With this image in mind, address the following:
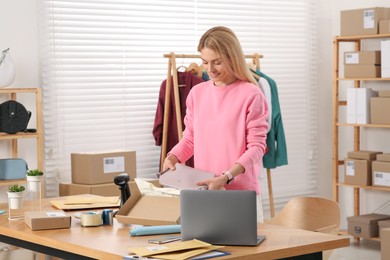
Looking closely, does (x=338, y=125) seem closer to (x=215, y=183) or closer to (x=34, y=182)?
(x=215, y=183)

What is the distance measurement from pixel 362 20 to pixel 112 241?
13.7ft

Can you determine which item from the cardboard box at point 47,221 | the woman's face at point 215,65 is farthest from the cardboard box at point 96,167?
the cardboard box at point 47,221

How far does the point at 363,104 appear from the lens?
659 centimetres

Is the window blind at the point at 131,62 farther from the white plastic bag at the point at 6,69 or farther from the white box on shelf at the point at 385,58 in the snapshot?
the white box on shelf at the point at 385,58

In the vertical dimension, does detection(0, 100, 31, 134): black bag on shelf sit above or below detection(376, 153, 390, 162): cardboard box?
above

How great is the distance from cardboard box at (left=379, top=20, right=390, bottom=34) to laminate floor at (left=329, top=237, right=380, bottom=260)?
5.95 feet

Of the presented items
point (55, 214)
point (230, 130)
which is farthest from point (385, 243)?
point (55, 214)

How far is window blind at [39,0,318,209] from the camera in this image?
18.6ft

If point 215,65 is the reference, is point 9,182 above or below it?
below

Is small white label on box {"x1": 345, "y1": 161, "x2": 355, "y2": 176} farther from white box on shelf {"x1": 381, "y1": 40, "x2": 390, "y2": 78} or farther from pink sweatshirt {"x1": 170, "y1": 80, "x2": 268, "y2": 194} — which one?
pink sweatshirt {"x1": 170, "y1": 80, "x2": 268, "y2": 194}

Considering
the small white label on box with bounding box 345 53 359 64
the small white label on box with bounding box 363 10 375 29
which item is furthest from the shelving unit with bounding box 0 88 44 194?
the small white label on box with bounding box 363 10 375 29

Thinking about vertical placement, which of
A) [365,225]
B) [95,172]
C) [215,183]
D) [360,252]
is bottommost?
[360,252]

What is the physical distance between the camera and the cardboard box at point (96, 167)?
5.32 meters

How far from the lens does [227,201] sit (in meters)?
2.87
